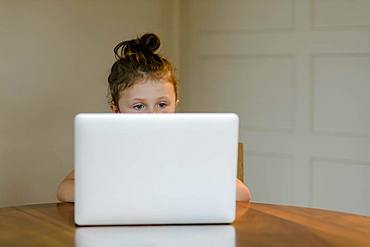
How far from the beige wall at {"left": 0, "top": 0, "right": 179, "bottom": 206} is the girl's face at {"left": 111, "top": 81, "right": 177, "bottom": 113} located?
726 millimetres

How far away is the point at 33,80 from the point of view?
9.05ft

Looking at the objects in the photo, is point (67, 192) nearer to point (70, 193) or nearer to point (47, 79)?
point (70, 193)

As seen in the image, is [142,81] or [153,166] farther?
[142,81]

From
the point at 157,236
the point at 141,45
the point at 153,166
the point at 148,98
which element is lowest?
the point at 157,236

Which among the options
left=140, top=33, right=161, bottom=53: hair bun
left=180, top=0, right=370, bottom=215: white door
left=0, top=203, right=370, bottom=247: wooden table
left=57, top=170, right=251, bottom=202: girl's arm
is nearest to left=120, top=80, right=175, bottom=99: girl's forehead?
left=140, top=33, right=161, bottom=53: hair bun

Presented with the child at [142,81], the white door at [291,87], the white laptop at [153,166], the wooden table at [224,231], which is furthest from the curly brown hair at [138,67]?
the white door at [291,87]

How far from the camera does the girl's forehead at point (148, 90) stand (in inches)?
83.1

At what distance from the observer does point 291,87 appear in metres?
3.20

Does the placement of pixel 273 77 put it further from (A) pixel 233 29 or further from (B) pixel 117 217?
(B) pixel 117 217

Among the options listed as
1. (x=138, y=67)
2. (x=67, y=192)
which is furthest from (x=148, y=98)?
(x=67, y=192)

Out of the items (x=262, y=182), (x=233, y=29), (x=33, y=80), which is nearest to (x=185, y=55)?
(x=233, y=29)

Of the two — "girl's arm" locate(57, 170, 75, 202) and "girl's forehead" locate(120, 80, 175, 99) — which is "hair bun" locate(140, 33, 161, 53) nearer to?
"girl's forehead" locate(120, 80, 175, 99)

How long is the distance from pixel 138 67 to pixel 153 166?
74 cm

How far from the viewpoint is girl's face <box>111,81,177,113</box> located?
2.10 metres
